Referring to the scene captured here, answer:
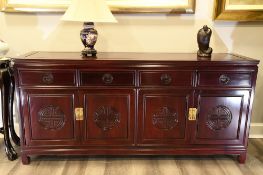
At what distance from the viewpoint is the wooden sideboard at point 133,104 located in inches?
65.0

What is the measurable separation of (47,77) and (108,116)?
50 centimetres

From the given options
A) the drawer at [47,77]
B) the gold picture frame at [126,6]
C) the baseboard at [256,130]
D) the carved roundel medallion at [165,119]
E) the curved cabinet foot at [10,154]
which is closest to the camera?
the drawer at [47,77]

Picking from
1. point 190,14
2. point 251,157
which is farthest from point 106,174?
point 190,14

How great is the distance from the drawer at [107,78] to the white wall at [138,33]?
0.52 metres

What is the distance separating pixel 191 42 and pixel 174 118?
74 cm

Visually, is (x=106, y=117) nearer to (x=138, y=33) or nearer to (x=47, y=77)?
(x=47, y=77)

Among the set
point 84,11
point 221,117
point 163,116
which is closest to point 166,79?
point 163,116

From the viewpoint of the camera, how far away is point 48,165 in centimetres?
181

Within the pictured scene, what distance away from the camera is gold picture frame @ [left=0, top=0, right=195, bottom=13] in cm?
199

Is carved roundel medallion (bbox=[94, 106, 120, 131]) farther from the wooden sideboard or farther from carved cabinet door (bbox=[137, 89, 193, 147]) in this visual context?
carved cabinet door (bbox=[137, 89, 193, 147])

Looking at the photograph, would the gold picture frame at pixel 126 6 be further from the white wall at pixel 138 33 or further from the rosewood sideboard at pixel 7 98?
the rosewood sideboard at pixel 7 98

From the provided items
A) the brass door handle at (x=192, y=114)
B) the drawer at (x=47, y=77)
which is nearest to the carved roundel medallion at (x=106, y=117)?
the drawer at (x=47, y=77)

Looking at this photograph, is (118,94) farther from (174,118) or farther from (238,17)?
(238,17)

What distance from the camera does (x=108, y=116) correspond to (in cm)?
174
